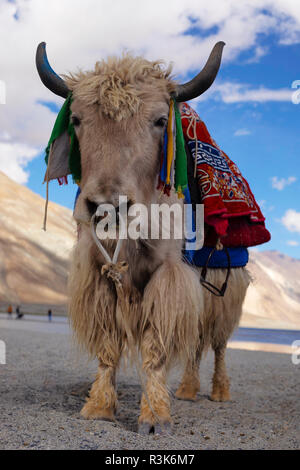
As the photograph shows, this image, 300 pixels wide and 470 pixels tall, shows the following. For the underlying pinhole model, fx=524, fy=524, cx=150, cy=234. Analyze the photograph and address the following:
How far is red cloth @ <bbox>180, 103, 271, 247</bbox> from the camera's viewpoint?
4.03m

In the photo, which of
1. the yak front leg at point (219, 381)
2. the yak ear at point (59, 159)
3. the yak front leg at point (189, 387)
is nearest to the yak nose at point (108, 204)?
the yak ear at point (59, 159)

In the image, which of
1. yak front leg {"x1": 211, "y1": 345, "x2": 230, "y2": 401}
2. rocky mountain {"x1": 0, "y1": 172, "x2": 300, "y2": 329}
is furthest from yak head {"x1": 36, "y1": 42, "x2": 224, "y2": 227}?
rocky mountain {"x1": 0, "y1": 172, "x2": 300, "y2": 329}

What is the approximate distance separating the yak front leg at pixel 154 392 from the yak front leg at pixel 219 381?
68.0 inches

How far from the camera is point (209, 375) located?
7.67m

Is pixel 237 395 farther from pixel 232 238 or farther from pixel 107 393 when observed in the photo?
pixel 107 393

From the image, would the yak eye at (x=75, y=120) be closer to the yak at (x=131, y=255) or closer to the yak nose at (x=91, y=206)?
the yak at (x=131, y=255)

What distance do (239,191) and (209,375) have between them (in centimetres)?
395

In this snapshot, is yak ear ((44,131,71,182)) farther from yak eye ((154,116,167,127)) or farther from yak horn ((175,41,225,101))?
yak horn ((175,41,225,101))

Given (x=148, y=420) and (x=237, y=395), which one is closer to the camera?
(x=148, y=420)

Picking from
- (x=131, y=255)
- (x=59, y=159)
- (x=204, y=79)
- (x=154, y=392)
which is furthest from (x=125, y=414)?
(x=204, y=79)

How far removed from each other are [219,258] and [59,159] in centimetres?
158

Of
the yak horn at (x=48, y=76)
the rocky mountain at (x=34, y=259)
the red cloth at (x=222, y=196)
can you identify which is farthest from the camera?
the rocky mountain at (x=34, y=259)

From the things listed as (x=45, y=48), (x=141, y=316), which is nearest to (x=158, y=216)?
(x=141, y=316)

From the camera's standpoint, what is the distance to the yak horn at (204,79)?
351 centimetres
